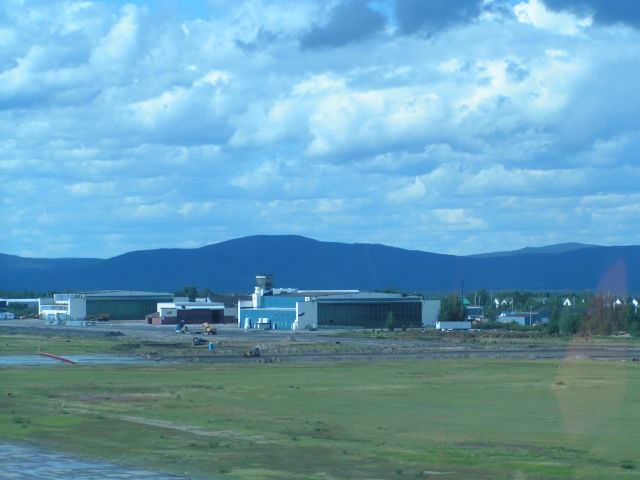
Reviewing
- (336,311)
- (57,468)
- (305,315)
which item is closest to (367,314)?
(336,311)

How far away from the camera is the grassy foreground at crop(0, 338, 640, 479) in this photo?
31.6m

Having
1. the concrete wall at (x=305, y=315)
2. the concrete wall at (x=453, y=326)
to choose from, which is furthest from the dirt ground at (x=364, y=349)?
the concrete wall at (x=453, y=326)

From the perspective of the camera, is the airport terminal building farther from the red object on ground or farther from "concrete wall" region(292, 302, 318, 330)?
the red object on ground

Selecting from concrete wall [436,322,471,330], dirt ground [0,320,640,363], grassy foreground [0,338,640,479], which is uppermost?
concrete wall [436,322,471,330]

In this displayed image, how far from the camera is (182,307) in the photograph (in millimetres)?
197375

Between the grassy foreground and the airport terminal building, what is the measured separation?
326 ft

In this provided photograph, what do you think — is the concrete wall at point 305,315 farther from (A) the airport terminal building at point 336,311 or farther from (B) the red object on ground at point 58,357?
(B) the red object on ground at point 58,357

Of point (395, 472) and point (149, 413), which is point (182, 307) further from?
point (395, 472)

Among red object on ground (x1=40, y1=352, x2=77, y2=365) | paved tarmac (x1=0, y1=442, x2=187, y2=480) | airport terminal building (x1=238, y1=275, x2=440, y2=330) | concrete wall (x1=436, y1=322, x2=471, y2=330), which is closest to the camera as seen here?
paved tarmac (x1=0, y1=442, x2=187, y2=480)

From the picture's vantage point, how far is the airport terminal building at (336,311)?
174750 mm

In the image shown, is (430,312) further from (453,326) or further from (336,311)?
(336,311)

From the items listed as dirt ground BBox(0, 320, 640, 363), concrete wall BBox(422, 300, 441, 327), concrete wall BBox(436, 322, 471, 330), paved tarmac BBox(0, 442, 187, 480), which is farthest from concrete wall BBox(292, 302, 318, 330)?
paved tarmac BBox(0, 442, 187, 480)

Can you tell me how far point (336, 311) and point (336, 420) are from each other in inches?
5264

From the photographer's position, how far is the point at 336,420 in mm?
44375
